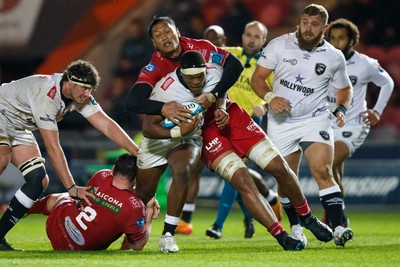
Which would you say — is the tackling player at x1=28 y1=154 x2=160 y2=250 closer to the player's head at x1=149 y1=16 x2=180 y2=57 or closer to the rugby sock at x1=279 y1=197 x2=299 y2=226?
the player's head at x1=149 y1=16 x2=180 y2=57

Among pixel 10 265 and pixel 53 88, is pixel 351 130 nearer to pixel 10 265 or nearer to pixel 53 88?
pixel 53 88

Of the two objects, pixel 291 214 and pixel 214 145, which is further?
pixel 291 214

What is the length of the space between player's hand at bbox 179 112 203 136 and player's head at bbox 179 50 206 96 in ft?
1.10

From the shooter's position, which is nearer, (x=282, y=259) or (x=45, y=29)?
(x=282, y=259)

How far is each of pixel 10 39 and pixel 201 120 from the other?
436 inches

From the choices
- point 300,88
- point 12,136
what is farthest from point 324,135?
point 12,136

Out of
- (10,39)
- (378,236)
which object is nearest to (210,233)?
(378,236)

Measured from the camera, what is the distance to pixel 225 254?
27.5 feet

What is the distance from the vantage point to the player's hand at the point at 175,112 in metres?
8.27

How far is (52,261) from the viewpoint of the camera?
756 cm

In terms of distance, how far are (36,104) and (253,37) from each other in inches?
135

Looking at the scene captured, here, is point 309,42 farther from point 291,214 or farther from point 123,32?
point 123,32

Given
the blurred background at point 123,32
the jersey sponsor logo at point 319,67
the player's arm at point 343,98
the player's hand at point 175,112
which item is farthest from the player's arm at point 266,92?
the blurred background at point 123,32

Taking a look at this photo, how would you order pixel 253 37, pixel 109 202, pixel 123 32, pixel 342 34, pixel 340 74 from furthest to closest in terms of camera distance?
pixel 123 32 < pixel 253 37 < pixel 342 34 < pixel 340 74 < pixel 109 202
